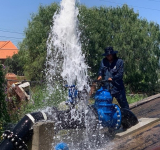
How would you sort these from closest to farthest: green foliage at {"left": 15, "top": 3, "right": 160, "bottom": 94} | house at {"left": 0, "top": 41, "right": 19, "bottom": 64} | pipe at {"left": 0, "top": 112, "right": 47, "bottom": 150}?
pipe at {"left": 0, "top": 112, "right": 47, "bottom": 150}, green foliage at {"left": 15, "top": 3, "right": 160, "bottom": 94}, house at {"left": 0, "top": 41, "right": 19, "bottom": 64}

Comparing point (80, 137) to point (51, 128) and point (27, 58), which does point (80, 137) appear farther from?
point (27, 58)

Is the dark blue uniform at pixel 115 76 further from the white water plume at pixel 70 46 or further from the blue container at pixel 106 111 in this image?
the white water plume at pixel 70 46

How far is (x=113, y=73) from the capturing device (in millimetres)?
5395

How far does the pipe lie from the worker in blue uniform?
5.97ft

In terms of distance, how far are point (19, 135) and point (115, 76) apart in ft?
7.19

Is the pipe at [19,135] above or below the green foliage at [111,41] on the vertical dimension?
below

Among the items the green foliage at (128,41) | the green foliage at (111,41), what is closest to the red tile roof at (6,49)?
the green foliage at (111,41)

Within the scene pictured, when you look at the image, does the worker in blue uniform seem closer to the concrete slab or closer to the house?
the concrete slab

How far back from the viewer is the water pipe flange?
391cm

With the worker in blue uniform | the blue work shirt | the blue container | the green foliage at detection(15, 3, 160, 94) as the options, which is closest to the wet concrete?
the blue container

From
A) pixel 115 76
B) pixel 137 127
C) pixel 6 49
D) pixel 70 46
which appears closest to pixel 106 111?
pixel 115 76

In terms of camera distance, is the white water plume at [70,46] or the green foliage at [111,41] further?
the green foliage at [111,41]

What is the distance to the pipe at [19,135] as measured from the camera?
3904 mm

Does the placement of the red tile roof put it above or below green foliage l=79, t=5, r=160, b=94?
above
